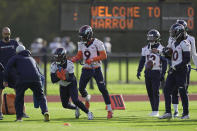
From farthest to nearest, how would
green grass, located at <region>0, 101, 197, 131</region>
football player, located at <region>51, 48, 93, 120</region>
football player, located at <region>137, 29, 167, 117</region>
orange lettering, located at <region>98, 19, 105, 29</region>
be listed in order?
orange lettering, located at <region>98, 19, 105, 29</region>
football player, located at <region>137, 29, 167, 117</region>
football player, located at <region>51, 48, 93, 120</region>
green grass, located at <region>0, 101, 197, 131</region>

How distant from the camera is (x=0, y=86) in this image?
1461 centimetres

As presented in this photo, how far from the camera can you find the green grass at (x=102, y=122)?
12.2 meters

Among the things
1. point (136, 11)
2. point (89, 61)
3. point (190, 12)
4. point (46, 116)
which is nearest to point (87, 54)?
point (89, 61)

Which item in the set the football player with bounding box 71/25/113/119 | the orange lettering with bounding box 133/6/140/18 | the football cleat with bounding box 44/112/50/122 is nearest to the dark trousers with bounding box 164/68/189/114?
the football player with bounding box 71/25/113/119

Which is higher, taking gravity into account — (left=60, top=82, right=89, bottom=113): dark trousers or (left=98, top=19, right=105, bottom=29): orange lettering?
(left=98, top=19, right=105, bottom=29): orange lettering

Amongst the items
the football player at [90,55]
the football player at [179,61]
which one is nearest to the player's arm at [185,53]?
the football player at [179,61]

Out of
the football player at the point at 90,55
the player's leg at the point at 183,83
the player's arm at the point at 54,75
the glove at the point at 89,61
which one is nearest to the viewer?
the player's leg at the point at 183,83

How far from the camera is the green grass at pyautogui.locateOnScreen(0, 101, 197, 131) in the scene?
12152 millimetres

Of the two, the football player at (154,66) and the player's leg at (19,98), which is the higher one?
the football player at (154,66)

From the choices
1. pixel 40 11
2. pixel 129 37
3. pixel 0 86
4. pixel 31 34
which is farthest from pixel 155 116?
pixel 40 11

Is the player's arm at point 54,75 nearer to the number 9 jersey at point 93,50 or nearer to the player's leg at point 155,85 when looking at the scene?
the number 9 jersey at point 93,50

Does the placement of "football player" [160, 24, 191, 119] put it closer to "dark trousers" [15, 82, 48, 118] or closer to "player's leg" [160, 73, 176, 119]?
"player's leg" [160, 73, 176, 119]

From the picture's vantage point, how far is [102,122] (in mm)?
13367

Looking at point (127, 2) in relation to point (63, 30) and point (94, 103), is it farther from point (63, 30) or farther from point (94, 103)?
point (94, 103)
